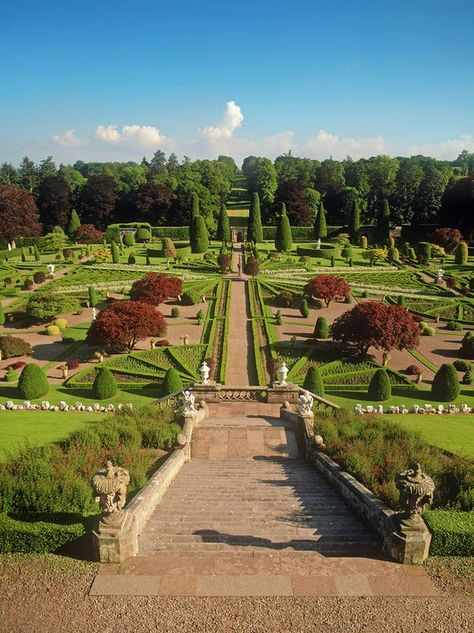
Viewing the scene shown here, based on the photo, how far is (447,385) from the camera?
27.6 m

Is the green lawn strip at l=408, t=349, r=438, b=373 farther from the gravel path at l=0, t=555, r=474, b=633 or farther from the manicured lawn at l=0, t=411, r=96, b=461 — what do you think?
the gravel path at l=0, t=555, r=474, b=633

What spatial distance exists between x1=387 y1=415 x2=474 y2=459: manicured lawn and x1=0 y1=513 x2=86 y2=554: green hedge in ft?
46.3

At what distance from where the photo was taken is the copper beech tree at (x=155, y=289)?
44.3m

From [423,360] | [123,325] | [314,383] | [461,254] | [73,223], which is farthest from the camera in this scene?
[73,223]

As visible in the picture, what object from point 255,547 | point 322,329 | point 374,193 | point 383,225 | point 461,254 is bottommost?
point 322,329

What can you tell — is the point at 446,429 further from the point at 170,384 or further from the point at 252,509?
the point at 170,384

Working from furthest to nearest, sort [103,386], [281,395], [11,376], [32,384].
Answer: [11,376], [103,386], [32,384], [281,395]

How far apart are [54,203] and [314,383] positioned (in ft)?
279

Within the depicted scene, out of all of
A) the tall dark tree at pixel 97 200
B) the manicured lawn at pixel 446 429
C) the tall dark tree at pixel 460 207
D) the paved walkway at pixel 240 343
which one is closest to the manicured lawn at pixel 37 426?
the paved walkway at pixel 240 343

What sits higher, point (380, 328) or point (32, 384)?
point (380, 328)

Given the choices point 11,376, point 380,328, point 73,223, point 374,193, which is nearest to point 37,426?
point 11,376

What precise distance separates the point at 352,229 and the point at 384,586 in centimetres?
8457

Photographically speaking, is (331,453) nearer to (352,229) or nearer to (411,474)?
(411,474)

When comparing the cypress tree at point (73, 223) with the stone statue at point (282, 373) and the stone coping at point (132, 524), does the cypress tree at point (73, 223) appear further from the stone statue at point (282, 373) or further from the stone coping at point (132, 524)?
the stone coping at point (132, 524)
